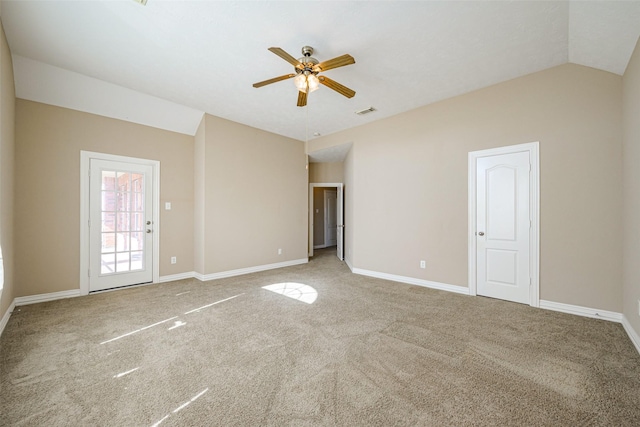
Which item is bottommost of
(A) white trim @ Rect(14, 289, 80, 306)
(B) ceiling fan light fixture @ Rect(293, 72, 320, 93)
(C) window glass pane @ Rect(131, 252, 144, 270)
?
(A) white trim @ Rect(14, 289, 80, 306)

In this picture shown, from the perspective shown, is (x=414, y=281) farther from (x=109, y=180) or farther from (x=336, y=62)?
(x=109, y=180)

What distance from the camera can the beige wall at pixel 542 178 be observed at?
283 cm

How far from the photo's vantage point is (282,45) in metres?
2.66

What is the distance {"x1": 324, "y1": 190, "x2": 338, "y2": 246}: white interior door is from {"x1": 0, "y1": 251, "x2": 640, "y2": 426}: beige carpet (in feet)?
18.6

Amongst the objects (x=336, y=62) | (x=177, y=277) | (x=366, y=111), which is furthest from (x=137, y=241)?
(x=366, y=111)

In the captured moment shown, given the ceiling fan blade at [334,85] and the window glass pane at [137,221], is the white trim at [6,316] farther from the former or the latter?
the ceiling fan blade at [334,85]

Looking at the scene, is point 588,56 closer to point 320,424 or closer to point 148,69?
point 320,424

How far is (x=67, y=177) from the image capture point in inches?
143

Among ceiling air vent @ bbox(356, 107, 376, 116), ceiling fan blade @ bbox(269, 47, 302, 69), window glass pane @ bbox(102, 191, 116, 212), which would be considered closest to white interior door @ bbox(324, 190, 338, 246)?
ceiling air vent @ bbox(356, 107, 376, 116)

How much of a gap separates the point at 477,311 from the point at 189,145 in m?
5.32

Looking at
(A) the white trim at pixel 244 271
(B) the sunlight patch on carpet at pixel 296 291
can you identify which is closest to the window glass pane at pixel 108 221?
(A) the white trim at pixel 244 271

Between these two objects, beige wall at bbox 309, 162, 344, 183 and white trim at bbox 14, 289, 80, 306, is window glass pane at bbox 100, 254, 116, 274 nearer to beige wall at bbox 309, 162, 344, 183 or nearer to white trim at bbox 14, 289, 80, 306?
white trim at bbox 14, 289, 80, 306

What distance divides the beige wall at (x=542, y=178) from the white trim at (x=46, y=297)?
4.53m

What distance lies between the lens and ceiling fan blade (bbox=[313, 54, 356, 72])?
231cm
